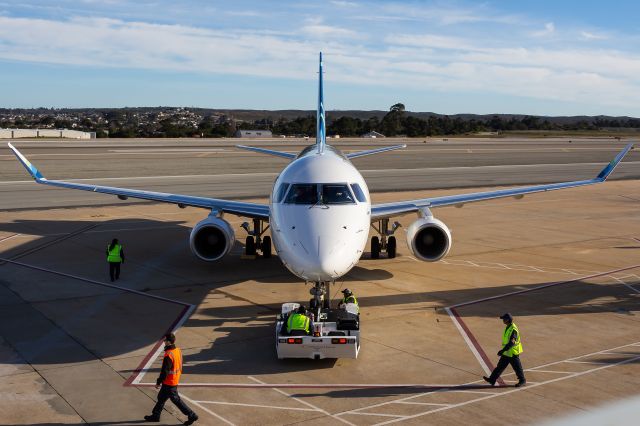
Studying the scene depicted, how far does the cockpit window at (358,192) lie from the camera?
752 inches

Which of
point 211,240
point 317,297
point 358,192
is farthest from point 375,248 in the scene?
point 317,297

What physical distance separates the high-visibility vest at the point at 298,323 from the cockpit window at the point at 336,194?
3.46 metres

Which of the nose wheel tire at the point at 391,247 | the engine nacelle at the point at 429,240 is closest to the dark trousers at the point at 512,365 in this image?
the engine nacelle at the point at 429,240

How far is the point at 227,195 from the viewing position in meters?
49.5

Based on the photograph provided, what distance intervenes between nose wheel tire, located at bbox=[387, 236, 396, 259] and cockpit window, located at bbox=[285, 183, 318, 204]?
10.1m

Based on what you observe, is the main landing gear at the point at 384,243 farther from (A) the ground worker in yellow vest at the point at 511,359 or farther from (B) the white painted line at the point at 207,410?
(B) the white painted line at the point at 207,410

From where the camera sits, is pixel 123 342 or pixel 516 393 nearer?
pixel 516 393

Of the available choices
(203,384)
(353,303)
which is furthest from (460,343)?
(203,384)

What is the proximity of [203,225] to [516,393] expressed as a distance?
13.3 m

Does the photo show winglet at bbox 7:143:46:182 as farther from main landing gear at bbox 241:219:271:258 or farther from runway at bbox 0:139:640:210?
runway at bbox 0:139:640:210

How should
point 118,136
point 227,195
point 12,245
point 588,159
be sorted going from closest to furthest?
point 12,245 < point 227,195 < point 588,159 < point 118,136

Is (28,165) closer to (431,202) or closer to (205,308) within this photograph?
(205,308)

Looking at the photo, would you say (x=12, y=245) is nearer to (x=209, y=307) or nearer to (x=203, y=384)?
(x=209, y=307)

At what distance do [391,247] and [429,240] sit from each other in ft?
14.5
